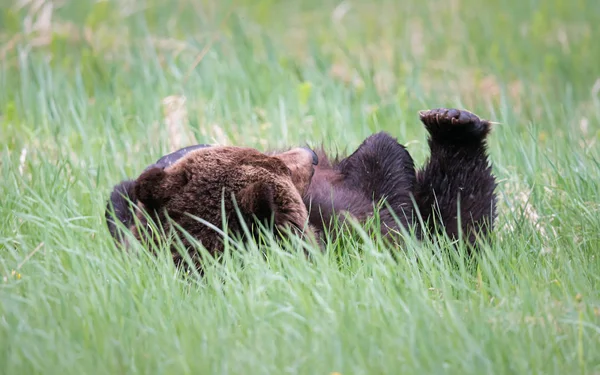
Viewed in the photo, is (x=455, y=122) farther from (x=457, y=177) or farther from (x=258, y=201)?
(x=258, y=201)

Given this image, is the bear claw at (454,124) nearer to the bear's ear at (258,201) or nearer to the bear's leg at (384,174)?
the bear's leg at (384,174)

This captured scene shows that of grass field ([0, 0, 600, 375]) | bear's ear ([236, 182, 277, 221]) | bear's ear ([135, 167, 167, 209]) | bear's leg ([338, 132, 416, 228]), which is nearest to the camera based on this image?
grass field ([0, 0, 600, 375])

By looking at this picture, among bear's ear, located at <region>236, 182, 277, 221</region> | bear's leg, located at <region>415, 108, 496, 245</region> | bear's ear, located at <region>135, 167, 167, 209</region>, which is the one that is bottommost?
bear's leg, located at <region>415, 108, 496, 245</region>

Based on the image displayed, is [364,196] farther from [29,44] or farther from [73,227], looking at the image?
[29,44]

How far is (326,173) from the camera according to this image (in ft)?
14.5

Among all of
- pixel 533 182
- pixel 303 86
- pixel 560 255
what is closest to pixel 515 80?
pixel 303 86

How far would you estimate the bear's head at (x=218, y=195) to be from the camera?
368 cm

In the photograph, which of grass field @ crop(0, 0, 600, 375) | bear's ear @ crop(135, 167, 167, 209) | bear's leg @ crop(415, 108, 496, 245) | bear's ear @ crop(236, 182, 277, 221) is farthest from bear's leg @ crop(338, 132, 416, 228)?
bear's ear @ crop(135, 167, 167, 209)

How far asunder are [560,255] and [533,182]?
114 centimetres

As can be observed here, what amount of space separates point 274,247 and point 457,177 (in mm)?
1293

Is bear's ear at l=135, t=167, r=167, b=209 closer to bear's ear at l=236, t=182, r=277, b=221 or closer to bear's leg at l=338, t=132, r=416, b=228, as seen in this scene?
bear's ear at l=236, t=182, r=277, b=221

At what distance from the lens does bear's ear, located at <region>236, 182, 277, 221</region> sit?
3.64 meters

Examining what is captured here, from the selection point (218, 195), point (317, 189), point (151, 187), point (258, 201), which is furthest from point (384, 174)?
point (151, 187)

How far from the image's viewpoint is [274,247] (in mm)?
3436
